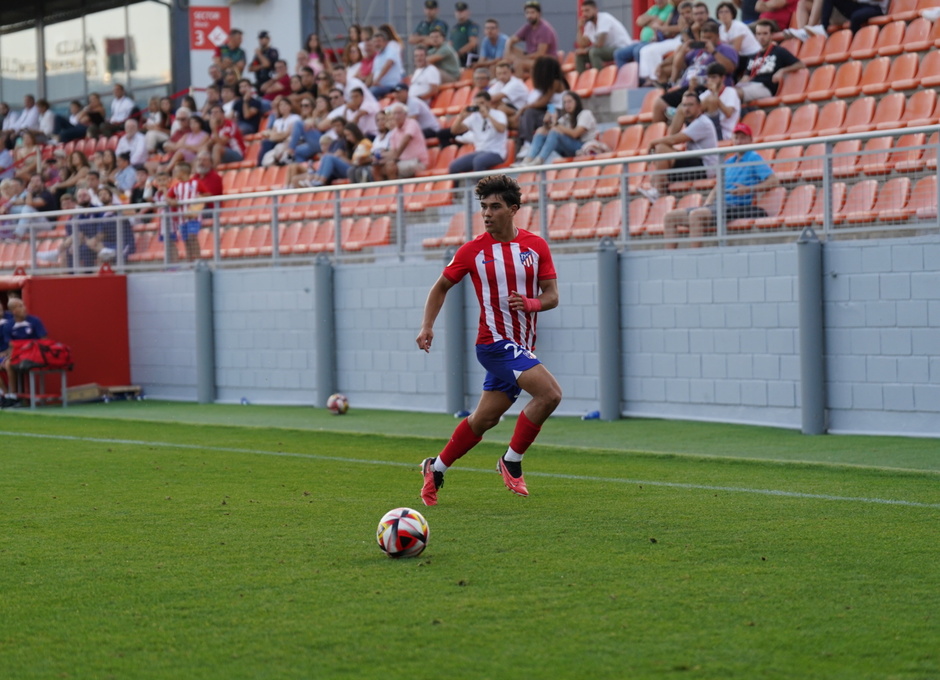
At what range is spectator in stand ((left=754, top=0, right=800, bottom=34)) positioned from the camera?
56.3 ft

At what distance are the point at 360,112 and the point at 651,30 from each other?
446 centimetres

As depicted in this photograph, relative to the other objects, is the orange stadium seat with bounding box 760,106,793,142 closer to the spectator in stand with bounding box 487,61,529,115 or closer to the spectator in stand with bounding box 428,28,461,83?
the spectator in stand with bounding box 487,61,529,115

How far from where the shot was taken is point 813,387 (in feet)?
38.9

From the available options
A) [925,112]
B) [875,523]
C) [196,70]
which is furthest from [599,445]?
[196,70]

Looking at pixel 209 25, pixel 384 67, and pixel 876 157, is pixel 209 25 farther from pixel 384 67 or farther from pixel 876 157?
pixel 876 157

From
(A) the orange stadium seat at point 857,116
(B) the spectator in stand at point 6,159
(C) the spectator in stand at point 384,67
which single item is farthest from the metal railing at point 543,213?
(B) the spectator in stand at point 6,159

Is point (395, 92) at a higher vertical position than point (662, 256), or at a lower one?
higher

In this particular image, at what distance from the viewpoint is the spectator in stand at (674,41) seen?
16.5 meters

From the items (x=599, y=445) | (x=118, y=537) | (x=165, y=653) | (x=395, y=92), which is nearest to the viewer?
(x=165, y=653)

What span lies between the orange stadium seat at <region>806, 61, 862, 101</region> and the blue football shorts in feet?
28.5

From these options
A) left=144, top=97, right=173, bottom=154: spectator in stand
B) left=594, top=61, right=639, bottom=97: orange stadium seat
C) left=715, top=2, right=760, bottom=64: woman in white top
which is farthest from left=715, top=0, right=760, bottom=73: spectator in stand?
left=144, top=97, right=173, bottom=154: spectator in stand

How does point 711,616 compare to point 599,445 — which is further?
point 599,445

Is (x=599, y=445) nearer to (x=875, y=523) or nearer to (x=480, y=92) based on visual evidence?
(x=875, y=523)

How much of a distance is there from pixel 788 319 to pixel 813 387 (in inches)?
28.8
